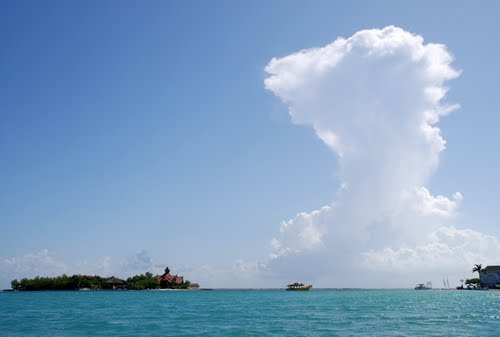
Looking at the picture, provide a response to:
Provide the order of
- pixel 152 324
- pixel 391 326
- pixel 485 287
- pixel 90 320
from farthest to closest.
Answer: pixel 485 287, pixel 90 320, pixel 152 324, pixel 391 326

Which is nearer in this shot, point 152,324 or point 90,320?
point 152,324

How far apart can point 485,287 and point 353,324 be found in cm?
17965

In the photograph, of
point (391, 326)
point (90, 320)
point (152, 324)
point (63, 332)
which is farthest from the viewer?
point (90, 320)

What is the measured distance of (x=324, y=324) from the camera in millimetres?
46062

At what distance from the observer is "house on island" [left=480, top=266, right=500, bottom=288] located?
612 ft

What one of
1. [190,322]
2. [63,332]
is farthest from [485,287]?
[63,332]

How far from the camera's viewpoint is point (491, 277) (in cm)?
18938

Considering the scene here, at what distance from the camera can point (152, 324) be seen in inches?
1855

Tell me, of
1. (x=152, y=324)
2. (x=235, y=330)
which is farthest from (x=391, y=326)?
(x=152, y=324)

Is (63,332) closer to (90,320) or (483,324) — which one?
(90,320)

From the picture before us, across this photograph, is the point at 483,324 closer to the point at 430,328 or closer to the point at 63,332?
the point at 430,328

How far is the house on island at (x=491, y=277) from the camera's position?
7343 inches

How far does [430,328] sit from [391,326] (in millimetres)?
3692

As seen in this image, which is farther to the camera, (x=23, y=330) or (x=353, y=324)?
(x=353, y=324)
